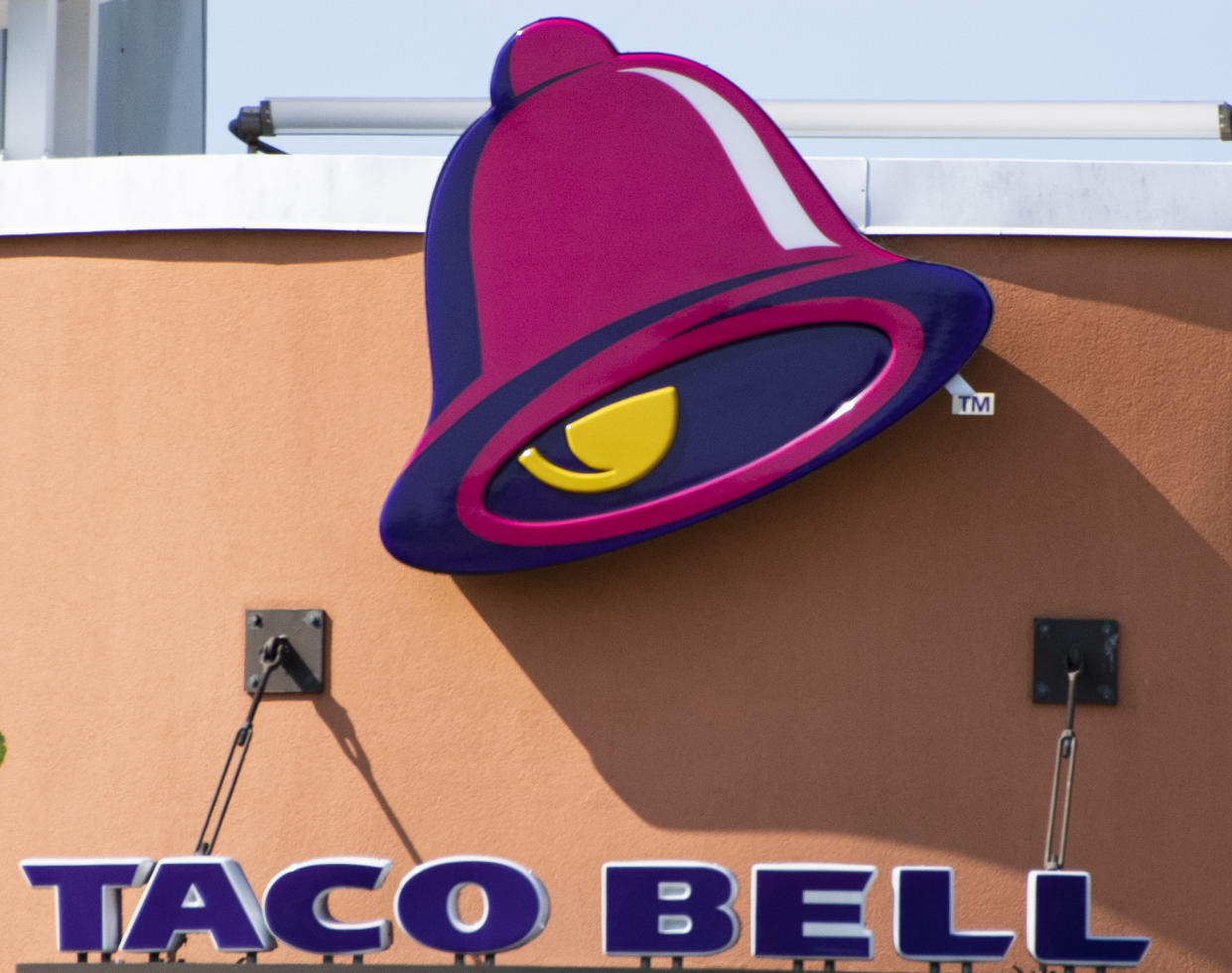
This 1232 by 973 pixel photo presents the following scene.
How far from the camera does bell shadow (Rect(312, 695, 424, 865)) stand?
6621mm

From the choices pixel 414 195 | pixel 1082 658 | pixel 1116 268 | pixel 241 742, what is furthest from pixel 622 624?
pixel 1116 268

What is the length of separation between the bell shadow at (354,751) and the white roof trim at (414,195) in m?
2.17

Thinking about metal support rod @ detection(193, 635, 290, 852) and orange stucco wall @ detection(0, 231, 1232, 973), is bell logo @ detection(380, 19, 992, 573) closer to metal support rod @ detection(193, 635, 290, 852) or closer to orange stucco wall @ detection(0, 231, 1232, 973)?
orange stucco wall @ detection(0, 231, 1232, 973)

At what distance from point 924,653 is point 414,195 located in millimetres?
3080

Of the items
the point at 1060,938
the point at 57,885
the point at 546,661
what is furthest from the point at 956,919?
the point at 57,885

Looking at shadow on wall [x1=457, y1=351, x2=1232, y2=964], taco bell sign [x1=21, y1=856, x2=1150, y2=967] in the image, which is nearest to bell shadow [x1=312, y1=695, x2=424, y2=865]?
taco bell sign [x1=21, y1=856, x2=1150, y2=967]

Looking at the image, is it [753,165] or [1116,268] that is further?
[1116,268]

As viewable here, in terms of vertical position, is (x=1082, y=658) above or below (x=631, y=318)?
below

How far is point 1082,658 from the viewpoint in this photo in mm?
6438

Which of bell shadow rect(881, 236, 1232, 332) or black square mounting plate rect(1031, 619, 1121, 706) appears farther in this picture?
bell shadow rect(881, 236, 1232, 332)

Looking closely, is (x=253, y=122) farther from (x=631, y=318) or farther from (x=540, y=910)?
(x=540, y=910)

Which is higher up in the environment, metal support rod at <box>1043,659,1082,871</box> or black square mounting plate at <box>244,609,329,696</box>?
black square mounting plate at <box>244,609,329,696</box>

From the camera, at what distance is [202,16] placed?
10.7 m

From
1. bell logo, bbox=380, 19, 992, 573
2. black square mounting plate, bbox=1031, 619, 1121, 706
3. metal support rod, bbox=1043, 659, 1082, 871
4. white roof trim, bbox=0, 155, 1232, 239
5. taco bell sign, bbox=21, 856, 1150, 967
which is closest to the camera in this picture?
taco bell sign, bbox=21, 856, 1150, 967
